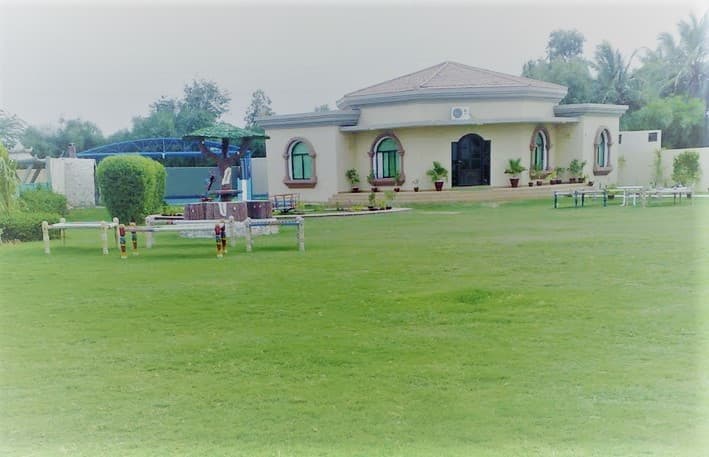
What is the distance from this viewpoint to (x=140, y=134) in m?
41.2

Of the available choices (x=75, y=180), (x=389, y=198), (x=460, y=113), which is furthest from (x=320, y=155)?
(x=75, y=180)

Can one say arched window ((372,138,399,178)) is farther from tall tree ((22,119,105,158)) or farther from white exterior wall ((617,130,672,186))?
tall tree ((22,119,105,158))

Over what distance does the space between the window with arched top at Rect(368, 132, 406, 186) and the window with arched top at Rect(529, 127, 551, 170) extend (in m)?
5.15

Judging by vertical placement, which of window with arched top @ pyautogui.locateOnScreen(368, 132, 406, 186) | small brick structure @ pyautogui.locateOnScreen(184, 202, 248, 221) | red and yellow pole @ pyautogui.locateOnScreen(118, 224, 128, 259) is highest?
window with arched top @ pyautogui.locateOnScreen(368, 132, 406, 186)

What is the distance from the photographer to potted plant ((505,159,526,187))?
924 inches

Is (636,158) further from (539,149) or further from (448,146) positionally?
(448,146)

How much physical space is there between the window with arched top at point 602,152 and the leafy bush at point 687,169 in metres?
2.69

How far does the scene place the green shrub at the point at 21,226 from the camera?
1337 cm

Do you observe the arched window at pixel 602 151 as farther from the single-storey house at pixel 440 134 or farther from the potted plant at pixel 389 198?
the potted plant at pixel 389 198

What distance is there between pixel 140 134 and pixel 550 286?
38.5 metres

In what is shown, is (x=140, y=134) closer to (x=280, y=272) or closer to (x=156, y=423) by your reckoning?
(x=280, y=272)

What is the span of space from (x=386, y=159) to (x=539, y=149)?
620cm

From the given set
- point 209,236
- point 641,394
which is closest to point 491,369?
point 641,394

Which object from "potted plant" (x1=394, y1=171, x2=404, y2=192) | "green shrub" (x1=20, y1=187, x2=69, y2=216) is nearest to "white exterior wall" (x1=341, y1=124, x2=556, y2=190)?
"potted plant" (x1=394, y1=171, x2=404, y2=192)
